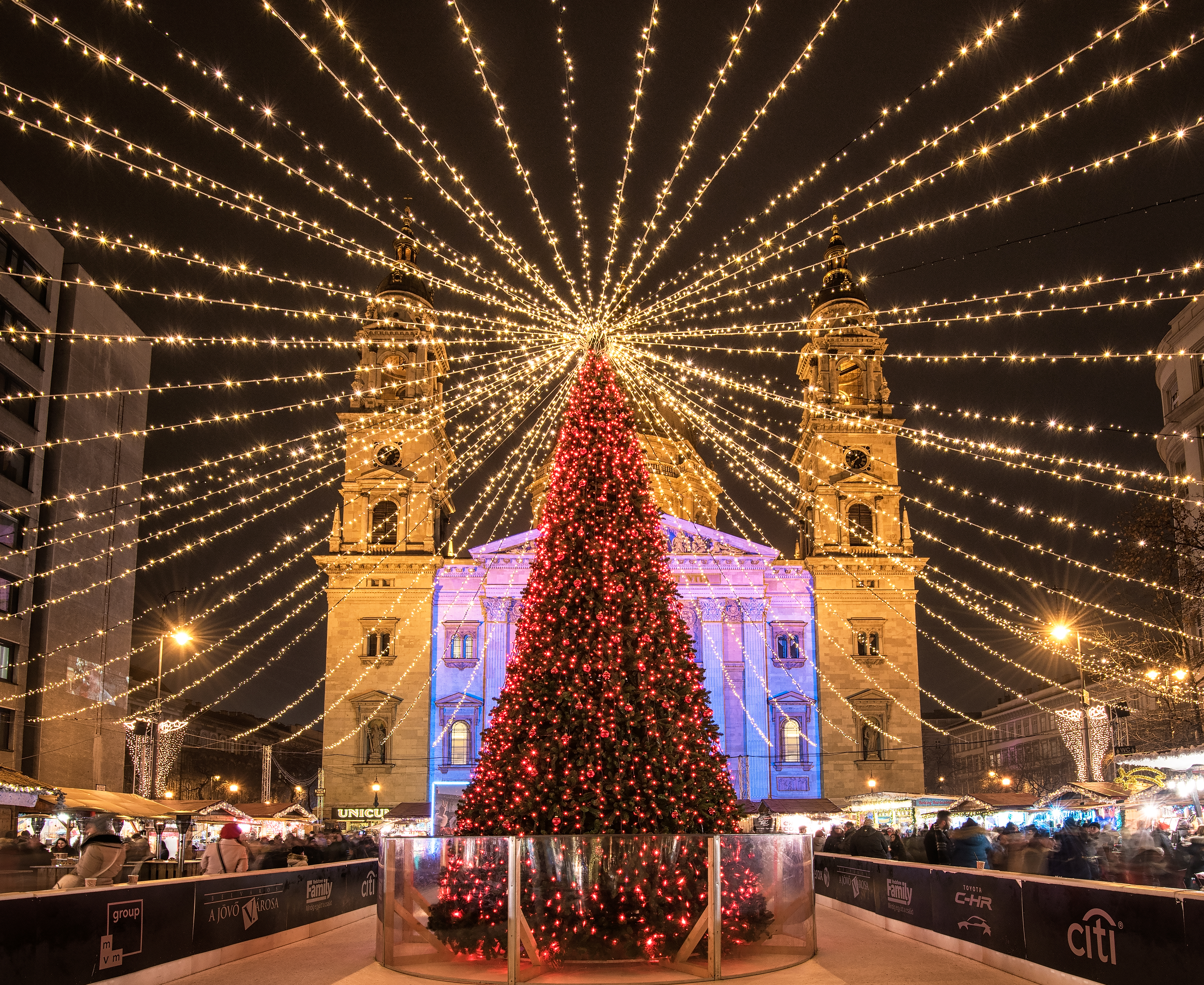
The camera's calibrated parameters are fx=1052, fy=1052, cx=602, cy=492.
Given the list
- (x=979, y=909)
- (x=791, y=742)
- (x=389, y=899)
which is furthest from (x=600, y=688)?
(x=791, y=742)

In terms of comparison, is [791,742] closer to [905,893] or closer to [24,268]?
[905,893]

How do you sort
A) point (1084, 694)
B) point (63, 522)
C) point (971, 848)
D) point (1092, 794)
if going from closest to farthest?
point (971, 848), point (1092, 794), point (1084, 694), point (63, 522)

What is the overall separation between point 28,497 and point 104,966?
2801cm

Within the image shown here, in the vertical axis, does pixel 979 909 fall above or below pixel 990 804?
above

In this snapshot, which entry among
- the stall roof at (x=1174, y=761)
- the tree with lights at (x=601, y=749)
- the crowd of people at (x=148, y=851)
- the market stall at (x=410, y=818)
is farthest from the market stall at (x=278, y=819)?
the stall roof at (x=1174, y=761)

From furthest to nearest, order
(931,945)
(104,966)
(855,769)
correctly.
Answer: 1. (855,769)
2. (931,945)
3. (104,966)

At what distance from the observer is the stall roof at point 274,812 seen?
103 ft

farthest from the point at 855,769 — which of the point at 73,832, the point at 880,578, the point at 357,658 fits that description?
the point at 73,832

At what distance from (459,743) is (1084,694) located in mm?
26113

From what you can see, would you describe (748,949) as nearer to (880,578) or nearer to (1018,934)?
(1018,934)

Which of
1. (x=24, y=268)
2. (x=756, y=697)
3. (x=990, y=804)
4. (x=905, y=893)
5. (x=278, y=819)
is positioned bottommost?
(x=278, y=819)

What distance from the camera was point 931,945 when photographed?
12.3 m

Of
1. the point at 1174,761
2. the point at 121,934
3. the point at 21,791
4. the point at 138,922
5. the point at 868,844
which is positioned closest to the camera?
the point at 121,934

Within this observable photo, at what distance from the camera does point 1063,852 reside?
47.4 ft
